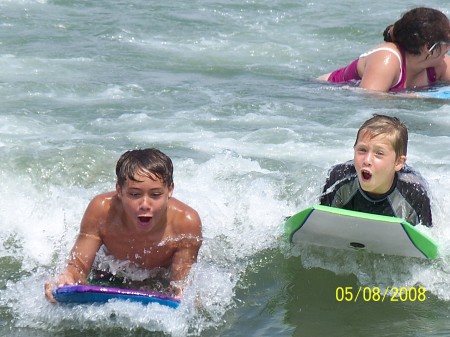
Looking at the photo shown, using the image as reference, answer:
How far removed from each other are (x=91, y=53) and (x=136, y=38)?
37.7 inches

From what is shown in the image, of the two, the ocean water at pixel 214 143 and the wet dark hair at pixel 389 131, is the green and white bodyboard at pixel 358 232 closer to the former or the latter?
the ocean water at pixel 214 143

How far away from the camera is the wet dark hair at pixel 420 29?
8.13 meters

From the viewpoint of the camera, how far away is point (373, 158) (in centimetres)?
484

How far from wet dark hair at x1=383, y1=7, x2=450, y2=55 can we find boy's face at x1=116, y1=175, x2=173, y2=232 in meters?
4.27

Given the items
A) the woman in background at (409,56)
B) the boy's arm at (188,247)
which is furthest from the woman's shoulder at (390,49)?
the boy's arm at (188,247)

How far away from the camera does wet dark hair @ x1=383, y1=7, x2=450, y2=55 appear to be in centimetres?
813

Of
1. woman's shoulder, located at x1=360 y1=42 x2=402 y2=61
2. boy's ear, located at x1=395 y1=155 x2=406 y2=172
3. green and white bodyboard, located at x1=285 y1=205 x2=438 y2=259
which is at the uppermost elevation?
woman's shoulder, located at x1=360 y1=42 x2=402 y2=61

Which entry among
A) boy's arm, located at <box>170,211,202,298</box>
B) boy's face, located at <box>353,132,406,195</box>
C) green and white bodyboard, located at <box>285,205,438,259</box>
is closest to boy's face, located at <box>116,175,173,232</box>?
boy's arm, located at <box>170,211,202,298</box>

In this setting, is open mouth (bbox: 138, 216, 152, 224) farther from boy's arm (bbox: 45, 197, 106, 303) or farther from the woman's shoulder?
the woman's shoulder

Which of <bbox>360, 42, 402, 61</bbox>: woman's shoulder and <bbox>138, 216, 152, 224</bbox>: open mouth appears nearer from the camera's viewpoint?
<bbox>138, 216, 152, 224</bbox>: open mouth

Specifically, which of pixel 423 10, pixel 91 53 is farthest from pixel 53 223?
pixel 91 53
